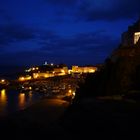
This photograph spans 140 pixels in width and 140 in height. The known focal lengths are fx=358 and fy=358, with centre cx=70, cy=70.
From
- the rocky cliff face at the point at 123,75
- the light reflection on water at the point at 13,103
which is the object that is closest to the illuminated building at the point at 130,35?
the light reflection on water at the point at 13,103

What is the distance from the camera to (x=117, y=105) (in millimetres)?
20266

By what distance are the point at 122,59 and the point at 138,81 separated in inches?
191

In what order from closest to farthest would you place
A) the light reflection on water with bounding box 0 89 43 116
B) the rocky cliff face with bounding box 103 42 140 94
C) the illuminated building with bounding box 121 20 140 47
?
the rocky cliff face with bounding box 103 42 140 94, the illuminated building with bounding box 121 20 140 47, the light reflection on water with bounding box 0 89 43 116

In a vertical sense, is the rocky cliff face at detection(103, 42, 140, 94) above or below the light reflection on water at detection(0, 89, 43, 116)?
above

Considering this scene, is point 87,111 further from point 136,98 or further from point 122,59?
point 122,59

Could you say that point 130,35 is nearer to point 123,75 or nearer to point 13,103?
point 123,75

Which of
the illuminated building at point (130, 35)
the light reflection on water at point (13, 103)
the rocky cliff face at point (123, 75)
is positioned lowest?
the light reflection on water at point (13, 103)

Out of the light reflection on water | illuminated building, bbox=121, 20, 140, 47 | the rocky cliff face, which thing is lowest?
the light reflection on water

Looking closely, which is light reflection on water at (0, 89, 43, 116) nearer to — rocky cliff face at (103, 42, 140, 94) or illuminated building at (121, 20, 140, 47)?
illuminated building at (121, 20, 140, 47)

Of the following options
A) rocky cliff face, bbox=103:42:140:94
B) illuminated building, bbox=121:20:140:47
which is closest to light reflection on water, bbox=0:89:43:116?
illuminated building, bbox=121:20:140:47

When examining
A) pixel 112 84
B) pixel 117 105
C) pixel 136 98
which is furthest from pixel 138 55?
pixel 117 105

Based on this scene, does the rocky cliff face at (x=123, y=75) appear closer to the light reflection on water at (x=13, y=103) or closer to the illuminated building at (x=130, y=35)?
the light reflection on water at (x=13, y=103)

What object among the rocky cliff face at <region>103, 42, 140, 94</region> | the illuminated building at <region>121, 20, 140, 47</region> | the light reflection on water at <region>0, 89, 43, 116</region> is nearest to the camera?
the rocky cliff face at <region>103, 42, 140, 94</region>

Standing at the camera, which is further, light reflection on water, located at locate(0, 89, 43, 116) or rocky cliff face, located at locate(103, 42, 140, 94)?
light reflection on water, located at locate(0, 89, 43, 116)
